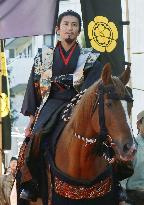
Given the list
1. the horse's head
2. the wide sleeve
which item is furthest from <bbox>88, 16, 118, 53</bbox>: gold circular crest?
the horse's head

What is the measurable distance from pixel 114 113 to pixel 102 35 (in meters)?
4.58

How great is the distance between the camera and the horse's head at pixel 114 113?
14.0 ft

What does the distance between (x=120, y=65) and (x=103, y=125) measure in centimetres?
423

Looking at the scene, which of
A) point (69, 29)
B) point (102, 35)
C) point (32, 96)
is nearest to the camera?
point (69, 29)

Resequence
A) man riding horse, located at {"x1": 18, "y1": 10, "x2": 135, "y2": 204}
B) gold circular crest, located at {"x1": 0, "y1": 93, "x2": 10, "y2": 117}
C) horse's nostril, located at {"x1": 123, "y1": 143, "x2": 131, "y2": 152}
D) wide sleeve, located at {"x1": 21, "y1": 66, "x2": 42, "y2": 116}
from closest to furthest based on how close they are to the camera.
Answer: horse's nostril, located at {"x1": 123, "y1": 143, "x2": 131, "y2": 152} → man riding horse, located at {"x1": 18, "y1": 10, "x2": 135, "y2": 204} → wide sleeve, located at {"x1": 21, "y1": 66, "x2": 42, "y2": 116} → gold circular crest, located at {"x1": 0, "y1": 93, "x2": 10, "y2": 117}

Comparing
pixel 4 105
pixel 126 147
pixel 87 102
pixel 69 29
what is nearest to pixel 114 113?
pixel 126 147

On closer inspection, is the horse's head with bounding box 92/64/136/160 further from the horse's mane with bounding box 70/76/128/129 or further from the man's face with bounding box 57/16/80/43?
the man's face with bounding box 57/16/80/43

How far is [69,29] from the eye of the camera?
5477 mm

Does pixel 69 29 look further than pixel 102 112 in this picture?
Yes

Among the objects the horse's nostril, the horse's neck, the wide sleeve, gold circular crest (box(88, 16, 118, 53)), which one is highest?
gold circular crest (box(88, 16, 118, 53))

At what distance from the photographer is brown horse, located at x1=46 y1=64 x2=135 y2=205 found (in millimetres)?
4379

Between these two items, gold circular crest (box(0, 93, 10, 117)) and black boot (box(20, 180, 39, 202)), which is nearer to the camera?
black boot (box(20, 180, 39, 202))

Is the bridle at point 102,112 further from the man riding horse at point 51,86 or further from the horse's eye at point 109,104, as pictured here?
the man riding horse at point 51,86

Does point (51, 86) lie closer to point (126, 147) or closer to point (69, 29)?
point (69, 29)
